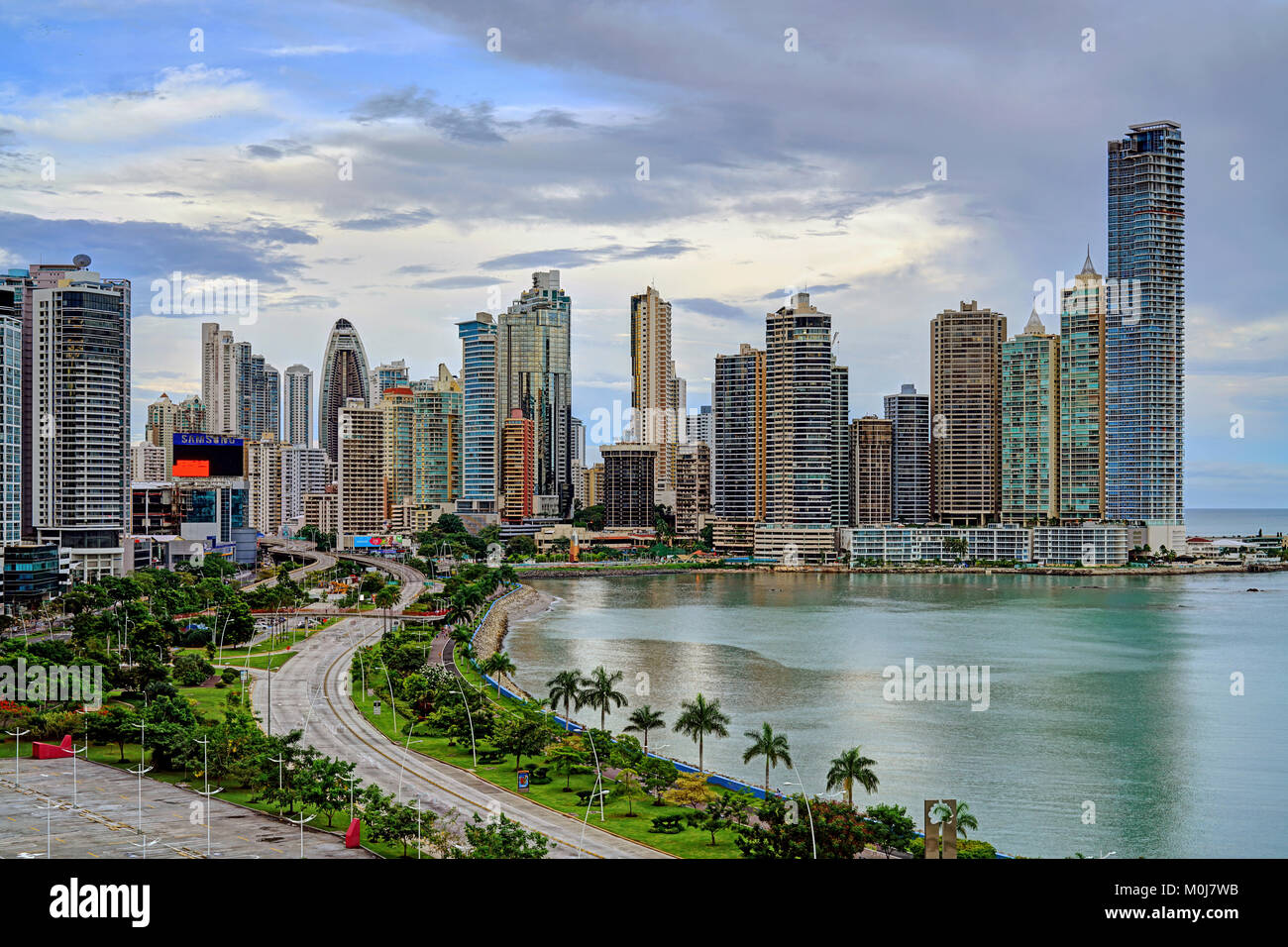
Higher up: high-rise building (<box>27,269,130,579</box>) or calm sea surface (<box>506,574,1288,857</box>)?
high-rise building (<box>27,269,130,579</box>)

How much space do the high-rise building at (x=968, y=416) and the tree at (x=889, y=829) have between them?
63.1 meters

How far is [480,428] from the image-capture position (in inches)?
3164

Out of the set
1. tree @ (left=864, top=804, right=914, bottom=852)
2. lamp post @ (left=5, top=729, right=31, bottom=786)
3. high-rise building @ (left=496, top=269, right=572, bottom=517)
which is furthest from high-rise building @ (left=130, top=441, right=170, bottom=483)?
tree @ (left=864, top=804, right=914, bottom=852)

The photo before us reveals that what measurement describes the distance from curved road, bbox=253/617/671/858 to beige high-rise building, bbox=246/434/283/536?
7986cm

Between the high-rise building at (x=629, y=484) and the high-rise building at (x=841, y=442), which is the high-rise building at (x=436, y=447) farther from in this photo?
the high-rise building at (x=841, y=442)

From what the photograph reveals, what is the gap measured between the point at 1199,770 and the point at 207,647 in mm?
23018

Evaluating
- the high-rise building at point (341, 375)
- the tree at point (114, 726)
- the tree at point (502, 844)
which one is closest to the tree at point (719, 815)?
the tree at point (502, 844)

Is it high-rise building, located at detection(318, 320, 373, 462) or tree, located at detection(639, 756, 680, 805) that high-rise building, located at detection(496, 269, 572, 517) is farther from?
tree, located at detection(639, 756, 680, 805)

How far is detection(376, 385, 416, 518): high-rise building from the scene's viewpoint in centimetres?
8638

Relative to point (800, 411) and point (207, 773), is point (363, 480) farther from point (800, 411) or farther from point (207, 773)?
point (207, 773)

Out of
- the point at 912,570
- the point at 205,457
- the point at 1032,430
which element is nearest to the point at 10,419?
the point at 205,457

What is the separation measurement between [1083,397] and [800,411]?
17093 mm
